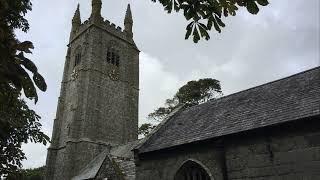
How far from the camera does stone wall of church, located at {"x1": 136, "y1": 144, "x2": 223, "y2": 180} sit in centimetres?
1270

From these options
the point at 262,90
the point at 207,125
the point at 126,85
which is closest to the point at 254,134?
the point at 207,125

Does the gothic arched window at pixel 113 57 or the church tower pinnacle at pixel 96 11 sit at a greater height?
the church tower pinnacle at pixel 96 11

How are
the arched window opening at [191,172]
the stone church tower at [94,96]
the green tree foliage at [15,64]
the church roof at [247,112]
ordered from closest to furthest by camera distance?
the green tree foliage at [15,64], the church roof at [247,112], the arched window opening at [191,172], the stone church tower at [94,96]

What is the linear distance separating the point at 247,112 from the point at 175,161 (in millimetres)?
3780

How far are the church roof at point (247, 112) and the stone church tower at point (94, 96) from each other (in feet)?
67.0

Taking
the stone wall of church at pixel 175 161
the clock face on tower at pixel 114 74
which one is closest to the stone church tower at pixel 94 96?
the clock face on tower at pixel 114 74

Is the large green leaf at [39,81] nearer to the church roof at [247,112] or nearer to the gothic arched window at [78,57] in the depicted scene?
the church roof at [247,112]

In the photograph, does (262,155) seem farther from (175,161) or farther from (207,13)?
(207,13)

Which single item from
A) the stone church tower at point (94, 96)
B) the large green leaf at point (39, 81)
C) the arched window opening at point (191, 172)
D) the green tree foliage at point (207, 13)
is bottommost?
the large green leaf at point (39, 81)

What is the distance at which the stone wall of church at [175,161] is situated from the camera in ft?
41.7

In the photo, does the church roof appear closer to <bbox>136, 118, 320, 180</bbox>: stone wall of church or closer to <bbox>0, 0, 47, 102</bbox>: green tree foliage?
<bbox>136, 118, 320, 180</bbox>: stone wall of church

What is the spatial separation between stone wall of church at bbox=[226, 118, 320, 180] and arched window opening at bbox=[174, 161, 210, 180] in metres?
1.39

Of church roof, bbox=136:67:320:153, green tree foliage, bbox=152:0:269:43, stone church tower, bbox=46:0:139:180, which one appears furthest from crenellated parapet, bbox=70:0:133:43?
green tree foliage, bbox=152:0:269:43

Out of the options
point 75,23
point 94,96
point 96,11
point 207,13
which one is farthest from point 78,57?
point 207,13
